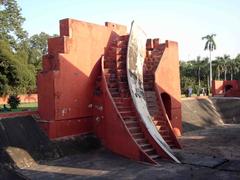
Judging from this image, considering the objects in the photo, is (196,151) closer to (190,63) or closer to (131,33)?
(131,33)

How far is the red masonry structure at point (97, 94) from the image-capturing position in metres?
11.4

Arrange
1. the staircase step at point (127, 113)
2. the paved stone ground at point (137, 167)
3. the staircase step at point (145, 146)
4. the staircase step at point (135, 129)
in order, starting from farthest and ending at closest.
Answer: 1. the staircase step at point (127, 113)
2. the staircase step at point (135, 129)
3. the staircase step at point (145, 146)
4. the paved stone ground at point (137, 167)

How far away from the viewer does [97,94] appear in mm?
12812

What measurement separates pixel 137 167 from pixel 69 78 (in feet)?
13.4

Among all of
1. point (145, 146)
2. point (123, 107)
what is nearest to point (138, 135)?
point (145, 146)

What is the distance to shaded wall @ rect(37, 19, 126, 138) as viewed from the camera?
11688mm

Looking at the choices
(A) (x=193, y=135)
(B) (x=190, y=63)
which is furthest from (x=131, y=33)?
(B) (x=190, y=63)

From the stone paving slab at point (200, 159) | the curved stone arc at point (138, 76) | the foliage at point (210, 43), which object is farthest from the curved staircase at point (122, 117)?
the foliage at point (210, 43)

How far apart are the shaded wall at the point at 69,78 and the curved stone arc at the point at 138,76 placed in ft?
4.23

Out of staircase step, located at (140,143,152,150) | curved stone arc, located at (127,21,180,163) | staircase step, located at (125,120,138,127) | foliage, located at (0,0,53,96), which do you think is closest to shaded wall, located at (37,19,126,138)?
curved stone arc, located at (127,21,180,163)

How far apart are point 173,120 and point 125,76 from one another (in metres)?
4.48

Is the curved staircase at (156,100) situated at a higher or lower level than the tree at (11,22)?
lower

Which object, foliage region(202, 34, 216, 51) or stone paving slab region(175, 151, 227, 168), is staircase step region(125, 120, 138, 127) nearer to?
stone paving slab region(175, 151, 227, 168)

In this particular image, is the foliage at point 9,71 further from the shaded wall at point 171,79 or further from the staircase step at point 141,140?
the staircase step at point 141,140
